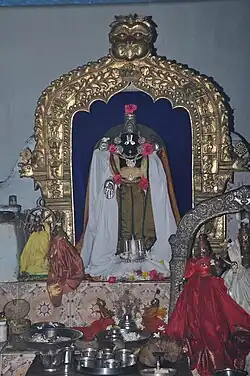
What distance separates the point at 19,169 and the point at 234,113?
4.13ft

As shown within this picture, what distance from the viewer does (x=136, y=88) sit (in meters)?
4.18

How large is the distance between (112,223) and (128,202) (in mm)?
148

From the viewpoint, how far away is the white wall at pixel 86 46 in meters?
4.21

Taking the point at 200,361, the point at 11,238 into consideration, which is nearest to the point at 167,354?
the point at 200,361

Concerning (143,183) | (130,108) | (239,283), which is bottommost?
(239,283)

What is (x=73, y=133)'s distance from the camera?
13.7 ft

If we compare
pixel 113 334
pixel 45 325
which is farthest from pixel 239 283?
pixel 45 325

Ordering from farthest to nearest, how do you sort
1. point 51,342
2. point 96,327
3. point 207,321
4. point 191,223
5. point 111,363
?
point 96,327 → point 191,223 → point 51,342 → point 207,321 → point 111,363

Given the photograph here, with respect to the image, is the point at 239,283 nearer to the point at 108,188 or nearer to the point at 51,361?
the point at 108,188

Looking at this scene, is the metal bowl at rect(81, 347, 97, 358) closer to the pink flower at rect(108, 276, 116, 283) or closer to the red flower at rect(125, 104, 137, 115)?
the pink flower at rect(108, 276, 116, 283)

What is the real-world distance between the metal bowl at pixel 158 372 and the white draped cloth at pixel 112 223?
2.89 feet

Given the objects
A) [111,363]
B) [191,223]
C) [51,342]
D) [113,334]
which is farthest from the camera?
[191,223]

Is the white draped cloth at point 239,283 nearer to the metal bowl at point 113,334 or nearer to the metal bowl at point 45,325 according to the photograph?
the metal bowl at point 113,334

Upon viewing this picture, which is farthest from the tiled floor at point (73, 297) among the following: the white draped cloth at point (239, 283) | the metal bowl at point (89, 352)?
the metal bowl at point (89, 352)
